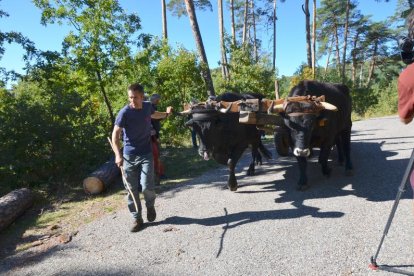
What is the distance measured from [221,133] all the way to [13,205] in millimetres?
4145

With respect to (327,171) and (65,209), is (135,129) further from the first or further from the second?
(327,171)

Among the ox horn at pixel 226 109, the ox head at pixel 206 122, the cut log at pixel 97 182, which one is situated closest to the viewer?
the ox horn at pixel 226 109

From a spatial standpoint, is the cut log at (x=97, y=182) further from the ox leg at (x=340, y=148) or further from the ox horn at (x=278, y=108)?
the ox leg at (x=340, y=148)

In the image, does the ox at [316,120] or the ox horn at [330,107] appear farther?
the ox at [316,120]

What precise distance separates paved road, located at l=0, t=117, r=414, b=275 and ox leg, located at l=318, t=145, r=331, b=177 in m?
0.15

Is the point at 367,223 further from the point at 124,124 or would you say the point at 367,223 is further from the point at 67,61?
the point at 67,61

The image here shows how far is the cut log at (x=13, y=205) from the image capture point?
604 cm

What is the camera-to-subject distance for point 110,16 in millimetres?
10266

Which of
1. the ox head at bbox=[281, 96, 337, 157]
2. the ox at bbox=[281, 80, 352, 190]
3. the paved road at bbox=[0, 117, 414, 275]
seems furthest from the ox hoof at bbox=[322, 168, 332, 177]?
the ox head at bbox=[281, 96, 337, 157]

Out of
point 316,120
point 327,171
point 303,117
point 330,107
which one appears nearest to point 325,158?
point 327,171

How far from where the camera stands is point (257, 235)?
4.57 m

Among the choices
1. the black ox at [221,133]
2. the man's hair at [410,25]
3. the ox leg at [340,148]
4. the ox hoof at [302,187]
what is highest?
the man's hair at [410,25]

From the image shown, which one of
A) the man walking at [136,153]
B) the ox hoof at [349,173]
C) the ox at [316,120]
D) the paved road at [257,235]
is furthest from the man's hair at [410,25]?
the ox hoof at [349,173]

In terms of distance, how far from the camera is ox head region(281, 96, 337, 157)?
5.62 m
